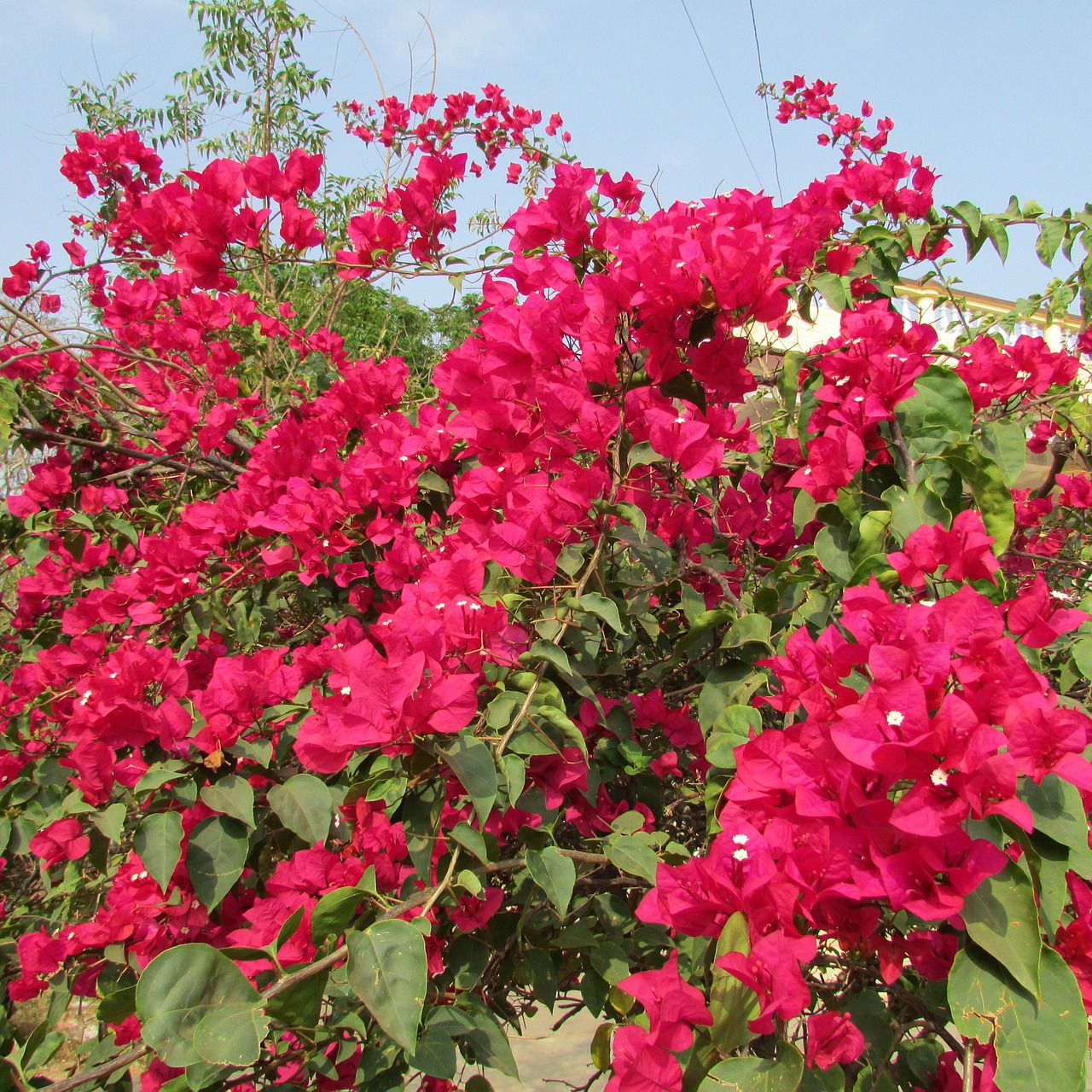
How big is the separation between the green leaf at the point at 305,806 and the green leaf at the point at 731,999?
0.41 m

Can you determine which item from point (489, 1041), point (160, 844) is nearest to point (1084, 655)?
point (489, 1041)

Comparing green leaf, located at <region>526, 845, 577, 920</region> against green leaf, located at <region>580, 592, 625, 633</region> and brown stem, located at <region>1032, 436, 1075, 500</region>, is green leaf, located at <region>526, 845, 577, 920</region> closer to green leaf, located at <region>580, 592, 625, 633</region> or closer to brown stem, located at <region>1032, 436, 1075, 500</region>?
green leaf, located at <region>580, 592, 625, 633</region>

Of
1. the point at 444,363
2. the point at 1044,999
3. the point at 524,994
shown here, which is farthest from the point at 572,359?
the point at 524,994

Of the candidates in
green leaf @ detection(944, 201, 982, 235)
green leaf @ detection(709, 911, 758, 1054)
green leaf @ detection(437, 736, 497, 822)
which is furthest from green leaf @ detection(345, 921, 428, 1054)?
green leaf @ detection(944, 201, 982, 235)

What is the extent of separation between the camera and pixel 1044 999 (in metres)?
0.55

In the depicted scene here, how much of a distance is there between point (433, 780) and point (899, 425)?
0.63 meters

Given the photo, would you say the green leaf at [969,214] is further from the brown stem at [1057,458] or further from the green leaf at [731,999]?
the green leaf at [731,999]

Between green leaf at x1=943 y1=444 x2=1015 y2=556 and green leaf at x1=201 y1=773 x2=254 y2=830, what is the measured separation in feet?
2.64

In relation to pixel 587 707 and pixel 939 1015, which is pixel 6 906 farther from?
pixel 939 1015

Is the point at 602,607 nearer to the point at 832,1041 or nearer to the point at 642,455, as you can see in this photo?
the point at 642,455

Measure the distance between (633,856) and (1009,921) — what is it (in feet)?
1.24

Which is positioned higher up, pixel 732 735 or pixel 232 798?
pixel 732 735

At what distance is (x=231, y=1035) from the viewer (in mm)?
547

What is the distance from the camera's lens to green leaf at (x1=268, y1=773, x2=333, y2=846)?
83 centimetres
